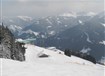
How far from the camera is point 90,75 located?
1912 cm

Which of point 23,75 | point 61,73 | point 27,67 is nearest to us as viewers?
point 23,75

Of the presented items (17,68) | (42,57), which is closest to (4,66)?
(17,68)

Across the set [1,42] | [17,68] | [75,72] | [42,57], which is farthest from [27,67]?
[42,57]

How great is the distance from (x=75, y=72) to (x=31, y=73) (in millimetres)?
3535

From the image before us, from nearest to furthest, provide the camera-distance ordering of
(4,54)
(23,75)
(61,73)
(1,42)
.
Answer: (23,75), (61,73), (4,54), (1,42)

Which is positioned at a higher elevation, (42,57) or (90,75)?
(90,75)

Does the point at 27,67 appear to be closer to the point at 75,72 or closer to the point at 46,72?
the point at 46,72

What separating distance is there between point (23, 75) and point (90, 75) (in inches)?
202

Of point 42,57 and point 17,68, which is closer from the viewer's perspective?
point 17,68

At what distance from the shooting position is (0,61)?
20.4 meters

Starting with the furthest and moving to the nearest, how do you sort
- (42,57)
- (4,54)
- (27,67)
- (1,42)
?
(42,57)
(1,42)
(4,54)
(27,67)

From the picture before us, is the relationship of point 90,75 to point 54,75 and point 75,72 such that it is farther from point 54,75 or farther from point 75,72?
point 54,75

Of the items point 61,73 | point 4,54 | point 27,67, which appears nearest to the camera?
point 61,73

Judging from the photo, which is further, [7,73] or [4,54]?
[4,54]
